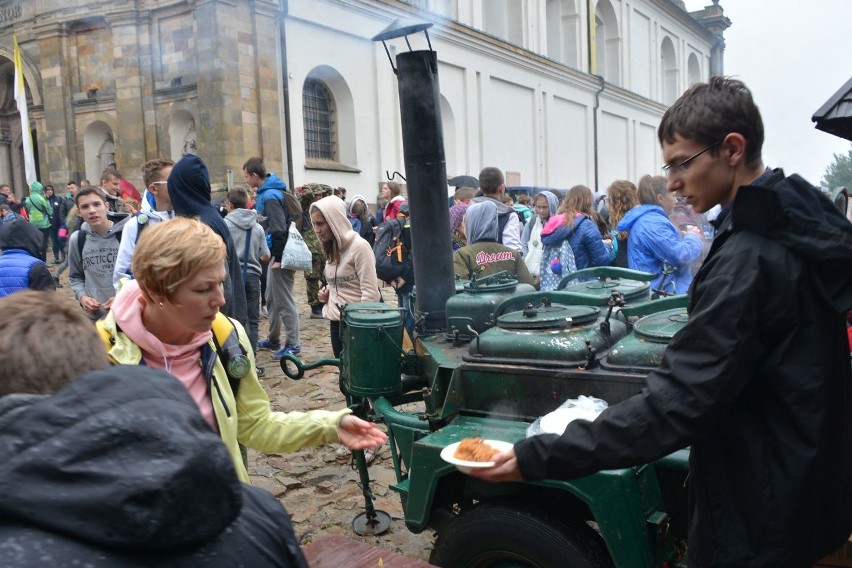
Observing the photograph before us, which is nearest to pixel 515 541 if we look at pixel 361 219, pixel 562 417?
pixel 562 417

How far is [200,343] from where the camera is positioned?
86.8 inches

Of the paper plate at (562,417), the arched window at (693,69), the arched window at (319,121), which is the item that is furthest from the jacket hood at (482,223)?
the arched window at (693,69)

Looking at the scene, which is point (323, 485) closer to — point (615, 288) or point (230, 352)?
point (615, 288)

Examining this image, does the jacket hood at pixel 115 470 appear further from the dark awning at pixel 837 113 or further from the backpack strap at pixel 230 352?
the dark awning at pixel 837 113

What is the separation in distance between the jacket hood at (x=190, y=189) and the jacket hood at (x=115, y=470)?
141 inches

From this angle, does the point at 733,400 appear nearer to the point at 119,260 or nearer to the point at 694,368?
the point at 694,368

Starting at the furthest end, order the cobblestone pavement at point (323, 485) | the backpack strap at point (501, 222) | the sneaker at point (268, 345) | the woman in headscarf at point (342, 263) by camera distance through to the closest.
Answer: the sneaker at point (268, 345) < the backpack strap at point (501, 222) < the woman in headscarf at point (342, 263) < the cobblestone pavement at point (323, 485)

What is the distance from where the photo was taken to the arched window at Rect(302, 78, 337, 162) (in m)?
16.4

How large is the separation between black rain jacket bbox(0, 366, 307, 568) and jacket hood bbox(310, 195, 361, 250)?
437 cm

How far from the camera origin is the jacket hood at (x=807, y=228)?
160 cm

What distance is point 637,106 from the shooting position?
3244 centimetres

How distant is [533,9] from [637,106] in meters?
10.3

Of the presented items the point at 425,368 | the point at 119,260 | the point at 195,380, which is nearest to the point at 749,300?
the point at 195,380

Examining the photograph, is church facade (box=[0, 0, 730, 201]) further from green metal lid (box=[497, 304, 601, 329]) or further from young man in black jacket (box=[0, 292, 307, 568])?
young man in black jacket (box=[0, 292, 307, 568])
